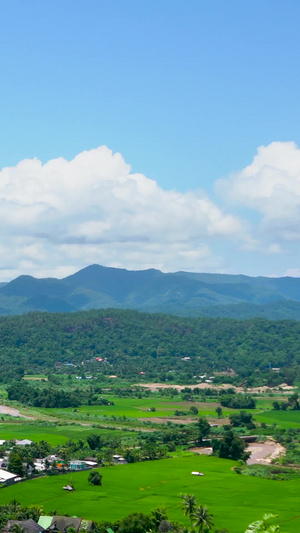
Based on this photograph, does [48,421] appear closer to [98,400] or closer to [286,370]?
[98,400]

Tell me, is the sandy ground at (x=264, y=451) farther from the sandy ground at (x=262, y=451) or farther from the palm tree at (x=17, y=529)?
the palm tree at (x=17, y=529)

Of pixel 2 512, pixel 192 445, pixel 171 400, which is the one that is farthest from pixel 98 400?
pixel 2 512

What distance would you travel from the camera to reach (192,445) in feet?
304

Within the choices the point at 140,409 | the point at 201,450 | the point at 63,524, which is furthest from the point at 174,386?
the point at 63,524

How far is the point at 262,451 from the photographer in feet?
297

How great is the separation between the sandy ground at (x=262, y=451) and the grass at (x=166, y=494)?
8893 millimetres

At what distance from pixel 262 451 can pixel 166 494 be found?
28453 millimetres

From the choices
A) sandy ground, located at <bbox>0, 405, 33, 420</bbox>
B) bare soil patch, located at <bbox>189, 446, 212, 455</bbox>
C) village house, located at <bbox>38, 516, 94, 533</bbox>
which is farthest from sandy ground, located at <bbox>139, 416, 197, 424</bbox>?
village house, located at <bbox>38, 516, 94, 533</bbox>

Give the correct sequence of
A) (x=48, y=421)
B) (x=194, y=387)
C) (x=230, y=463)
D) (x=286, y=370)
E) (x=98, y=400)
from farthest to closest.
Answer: (x=286, y=370) → (x=194, y=387) → (x=98, y=400) → (x=48, y=421) → (x=230, y=463)

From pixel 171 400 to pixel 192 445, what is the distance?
154 feet

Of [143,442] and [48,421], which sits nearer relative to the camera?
[143,442]

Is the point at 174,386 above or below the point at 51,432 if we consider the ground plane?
above

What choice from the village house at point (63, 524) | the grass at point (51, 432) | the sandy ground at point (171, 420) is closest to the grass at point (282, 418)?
the sandy ground at point (171, 420)

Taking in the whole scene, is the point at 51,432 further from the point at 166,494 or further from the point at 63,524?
the point at 63,524
